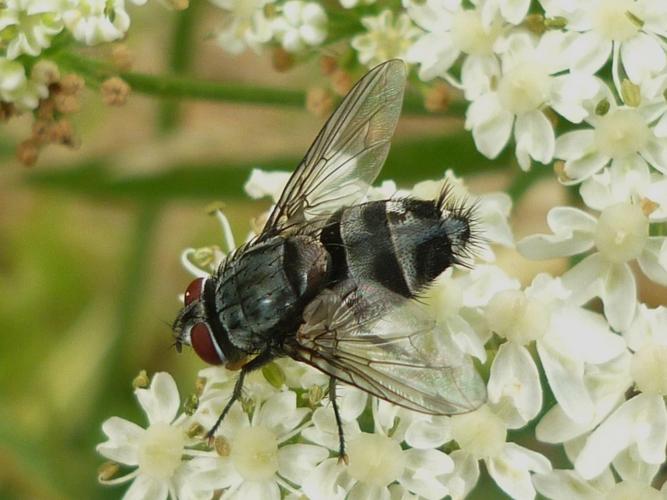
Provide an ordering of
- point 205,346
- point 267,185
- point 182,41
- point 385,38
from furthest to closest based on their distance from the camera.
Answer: point 182,41 < point 385,38 < point 267,185 < point 205,346

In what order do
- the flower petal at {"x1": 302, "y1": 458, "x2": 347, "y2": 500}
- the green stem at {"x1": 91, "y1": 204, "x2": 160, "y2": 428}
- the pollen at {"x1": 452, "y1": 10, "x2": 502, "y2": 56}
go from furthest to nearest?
1. the green stem at {"x1": 91, "y1": 204, "x2": 160, "y2": 428}
2. the pollen at {"x1": 452, "y1": 10, "x2": 502, "y2": 56}
3. the flower petal at {"x1": 302, "y1": 458, "x2": 347, "y2": 500}

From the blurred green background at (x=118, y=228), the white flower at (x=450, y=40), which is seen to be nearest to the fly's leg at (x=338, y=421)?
the white flower at (x=450, y=40)

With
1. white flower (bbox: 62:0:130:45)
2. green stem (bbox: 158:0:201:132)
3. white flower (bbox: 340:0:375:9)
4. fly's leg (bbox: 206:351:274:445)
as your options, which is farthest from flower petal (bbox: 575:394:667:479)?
green stem (bbox: 158:0:201:132)

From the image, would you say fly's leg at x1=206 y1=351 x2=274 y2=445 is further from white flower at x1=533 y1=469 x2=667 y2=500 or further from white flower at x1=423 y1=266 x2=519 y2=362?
white flower at x1=533 y1=469 x2=667 y2=500

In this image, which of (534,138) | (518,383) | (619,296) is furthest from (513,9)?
(518,383)

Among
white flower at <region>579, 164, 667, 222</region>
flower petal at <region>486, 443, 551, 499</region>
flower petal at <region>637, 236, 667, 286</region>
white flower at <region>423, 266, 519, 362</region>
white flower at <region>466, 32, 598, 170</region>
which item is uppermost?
white flower at <region>466, 32, 598, 170</region>

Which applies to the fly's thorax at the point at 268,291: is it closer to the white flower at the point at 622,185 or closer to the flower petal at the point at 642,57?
the white flower at the point at 622,185

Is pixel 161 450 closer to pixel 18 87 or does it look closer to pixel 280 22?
pixel 18 87
